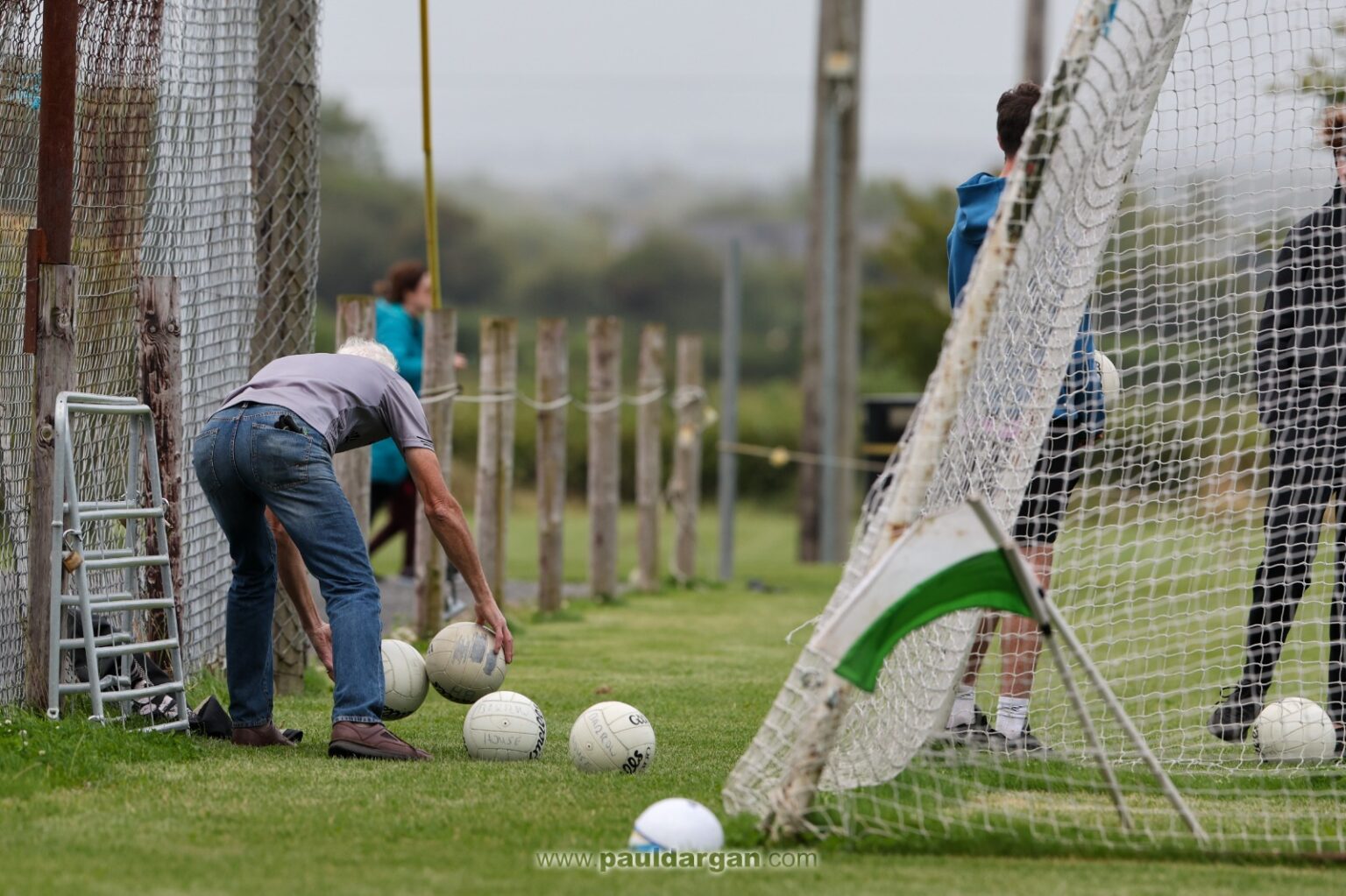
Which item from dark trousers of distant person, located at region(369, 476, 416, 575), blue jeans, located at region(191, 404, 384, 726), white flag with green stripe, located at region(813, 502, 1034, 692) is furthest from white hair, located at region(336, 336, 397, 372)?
dark trousers of distant person, located at region(369, 476, 416, 575)

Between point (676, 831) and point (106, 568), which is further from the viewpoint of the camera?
point (106, 568)

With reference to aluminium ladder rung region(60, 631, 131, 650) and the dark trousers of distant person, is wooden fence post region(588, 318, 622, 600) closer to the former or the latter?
the dark trousers of distant person

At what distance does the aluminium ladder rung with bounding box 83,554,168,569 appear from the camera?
5691 millimetres

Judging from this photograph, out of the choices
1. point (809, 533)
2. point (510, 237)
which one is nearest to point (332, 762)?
point (809, 533)

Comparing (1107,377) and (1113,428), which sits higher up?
(1107,377)

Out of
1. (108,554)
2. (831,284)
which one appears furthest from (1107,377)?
(831,284)

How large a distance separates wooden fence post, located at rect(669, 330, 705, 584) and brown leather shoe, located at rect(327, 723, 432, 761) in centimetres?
878

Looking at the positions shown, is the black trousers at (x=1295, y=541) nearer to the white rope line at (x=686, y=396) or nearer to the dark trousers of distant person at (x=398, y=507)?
the dark trousers of distant person at (x=398, y=507)

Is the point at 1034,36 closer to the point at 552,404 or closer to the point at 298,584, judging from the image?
the point at 552,404

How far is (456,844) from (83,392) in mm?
2897

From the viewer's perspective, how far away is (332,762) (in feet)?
17.8

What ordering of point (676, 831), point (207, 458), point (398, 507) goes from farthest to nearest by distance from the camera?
point (398, 507) < point (207, 458) < point (676, 831)

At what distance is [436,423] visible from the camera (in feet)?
30.4

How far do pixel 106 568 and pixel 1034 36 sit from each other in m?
17.4
